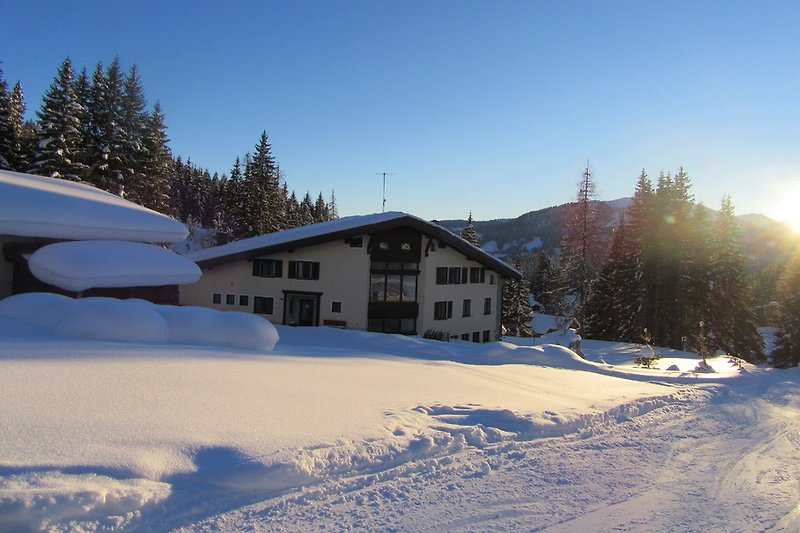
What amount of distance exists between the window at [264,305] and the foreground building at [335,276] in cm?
5

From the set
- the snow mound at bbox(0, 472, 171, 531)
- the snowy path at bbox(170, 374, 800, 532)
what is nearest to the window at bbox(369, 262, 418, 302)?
the snowy path at bbox(170, 374, 800, 532)

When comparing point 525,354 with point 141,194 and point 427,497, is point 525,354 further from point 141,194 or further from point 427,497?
point 141,194

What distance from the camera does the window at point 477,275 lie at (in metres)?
30.3

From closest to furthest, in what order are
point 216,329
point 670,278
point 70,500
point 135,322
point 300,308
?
1. point 70,500
2. point 135,322
3. point 216,329
4. point 300,308
5. point 670,278

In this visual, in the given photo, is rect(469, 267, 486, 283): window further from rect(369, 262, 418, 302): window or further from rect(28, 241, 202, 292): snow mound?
rect(28, 241, 202, 292): snow mound

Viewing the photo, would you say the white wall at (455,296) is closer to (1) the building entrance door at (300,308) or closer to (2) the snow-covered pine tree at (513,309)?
(1) the building entrance door at (300,308)

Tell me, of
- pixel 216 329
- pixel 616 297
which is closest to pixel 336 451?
pixel 216 329

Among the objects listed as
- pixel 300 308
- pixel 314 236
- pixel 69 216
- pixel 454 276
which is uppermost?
pixel 314 236

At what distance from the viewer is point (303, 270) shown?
2525cm

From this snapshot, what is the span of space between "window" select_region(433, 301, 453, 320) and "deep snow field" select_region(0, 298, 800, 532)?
16.9 meters

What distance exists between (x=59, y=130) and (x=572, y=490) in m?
36.8

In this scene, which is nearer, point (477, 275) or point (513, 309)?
point (477, 275)

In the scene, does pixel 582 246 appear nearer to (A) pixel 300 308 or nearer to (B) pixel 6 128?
(A) pixel 300 308

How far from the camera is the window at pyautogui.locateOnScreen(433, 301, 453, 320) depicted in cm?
2700
